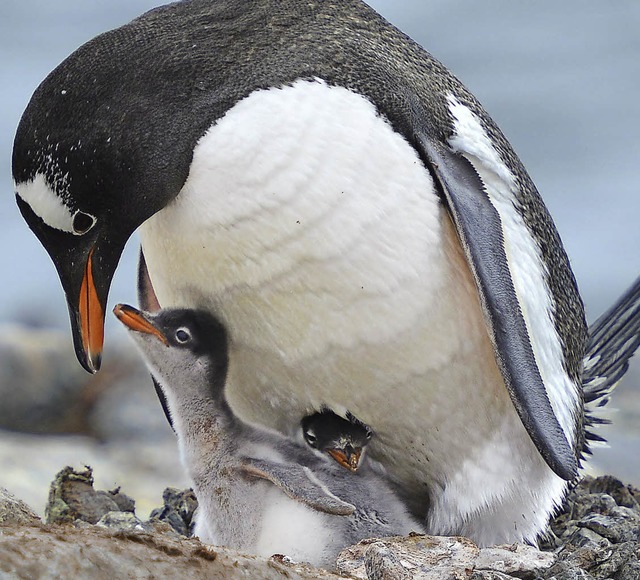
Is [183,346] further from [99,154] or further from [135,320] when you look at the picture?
[99,154]

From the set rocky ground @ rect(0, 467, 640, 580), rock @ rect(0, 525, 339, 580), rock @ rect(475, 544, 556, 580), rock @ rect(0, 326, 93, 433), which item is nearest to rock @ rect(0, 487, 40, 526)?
rocky ground @ rect(0, 467, 640, 580)

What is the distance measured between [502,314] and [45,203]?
42.0 inches

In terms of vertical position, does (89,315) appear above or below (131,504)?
above

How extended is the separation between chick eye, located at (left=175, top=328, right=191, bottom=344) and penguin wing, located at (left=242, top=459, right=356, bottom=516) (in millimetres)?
332

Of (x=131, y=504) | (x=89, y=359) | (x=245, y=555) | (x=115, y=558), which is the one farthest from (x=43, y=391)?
(x=115, y=558)

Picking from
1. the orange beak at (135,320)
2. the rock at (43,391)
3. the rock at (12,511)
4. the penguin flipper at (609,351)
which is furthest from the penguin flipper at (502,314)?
the rock at (43,391)

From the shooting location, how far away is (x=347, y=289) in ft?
9.46

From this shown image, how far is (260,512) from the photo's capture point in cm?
292

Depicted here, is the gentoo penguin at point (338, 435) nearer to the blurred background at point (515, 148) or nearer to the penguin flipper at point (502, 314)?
the penguin flipper at point (502, 314)

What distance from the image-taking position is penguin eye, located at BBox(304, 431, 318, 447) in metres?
3.06

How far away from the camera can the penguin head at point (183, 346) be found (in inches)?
119

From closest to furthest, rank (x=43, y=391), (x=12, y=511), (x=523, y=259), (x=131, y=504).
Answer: (x=12, y=511), (x=523, y=259), (x=131, y=504), (x=43, y=391)

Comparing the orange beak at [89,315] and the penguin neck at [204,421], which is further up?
the orange beak at [89,315]

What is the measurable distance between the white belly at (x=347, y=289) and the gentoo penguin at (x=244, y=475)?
0.30ft
